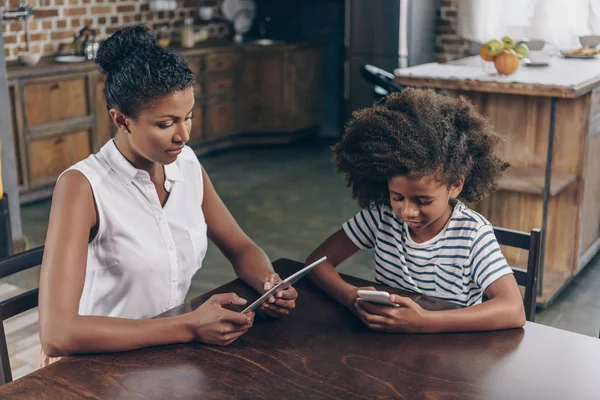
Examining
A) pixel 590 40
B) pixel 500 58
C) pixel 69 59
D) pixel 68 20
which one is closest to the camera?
pixel 500 58

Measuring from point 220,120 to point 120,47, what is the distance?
4954 mm

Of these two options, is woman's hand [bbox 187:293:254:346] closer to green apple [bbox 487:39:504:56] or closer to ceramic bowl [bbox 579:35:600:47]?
green apple [bbox 487:39:504:56]

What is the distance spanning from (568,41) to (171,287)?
16.1 ft

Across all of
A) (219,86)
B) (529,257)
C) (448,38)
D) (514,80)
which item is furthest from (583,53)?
(219,86)

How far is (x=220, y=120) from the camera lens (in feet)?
21.3

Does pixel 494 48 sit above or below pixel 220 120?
above

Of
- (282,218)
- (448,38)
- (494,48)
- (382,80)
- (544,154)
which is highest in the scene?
(494,48)

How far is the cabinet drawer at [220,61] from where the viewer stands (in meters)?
6.25

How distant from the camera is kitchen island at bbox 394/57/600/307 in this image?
11.1 ft

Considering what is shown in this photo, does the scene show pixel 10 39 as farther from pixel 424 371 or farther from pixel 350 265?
pixel 424 371

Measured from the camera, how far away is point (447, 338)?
150 cm

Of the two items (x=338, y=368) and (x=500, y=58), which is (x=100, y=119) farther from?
(x=338, y=368)

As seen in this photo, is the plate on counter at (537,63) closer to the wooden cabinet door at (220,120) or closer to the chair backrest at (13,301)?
the wooden cabinet door at (220,120)

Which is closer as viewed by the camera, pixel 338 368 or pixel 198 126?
pixel 338 368
